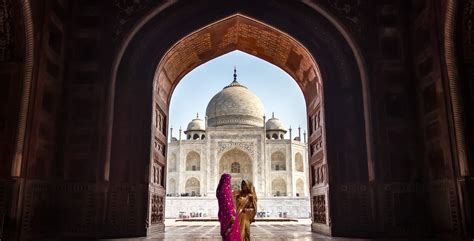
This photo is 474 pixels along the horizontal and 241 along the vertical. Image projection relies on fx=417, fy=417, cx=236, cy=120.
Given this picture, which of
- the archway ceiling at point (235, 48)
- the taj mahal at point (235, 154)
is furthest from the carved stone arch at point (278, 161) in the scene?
the archway ceiling at point (235, 48)

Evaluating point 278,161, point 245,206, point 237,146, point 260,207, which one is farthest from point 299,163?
point 245,206

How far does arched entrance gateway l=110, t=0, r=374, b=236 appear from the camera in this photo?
8.79 metres

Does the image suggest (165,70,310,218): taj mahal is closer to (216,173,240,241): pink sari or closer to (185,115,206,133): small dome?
(185,115,206,133): small dome

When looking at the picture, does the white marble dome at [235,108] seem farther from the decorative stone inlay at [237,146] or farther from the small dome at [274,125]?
the small dome at [274,125]

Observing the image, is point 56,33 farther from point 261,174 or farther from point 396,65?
point 261,174

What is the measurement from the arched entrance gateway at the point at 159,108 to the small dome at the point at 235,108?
28878 millimetres

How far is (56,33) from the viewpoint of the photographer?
8.55 m

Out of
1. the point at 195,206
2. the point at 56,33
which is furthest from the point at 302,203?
the point at 56,33

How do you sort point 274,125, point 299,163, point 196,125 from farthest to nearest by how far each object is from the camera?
point 274,125 < point 196,125 < point 299,163

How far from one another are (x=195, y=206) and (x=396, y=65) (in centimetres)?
2335

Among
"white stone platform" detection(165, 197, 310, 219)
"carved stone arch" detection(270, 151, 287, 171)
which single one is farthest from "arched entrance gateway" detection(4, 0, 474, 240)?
"carved stone arch" detection(270, 151, 287, 171)

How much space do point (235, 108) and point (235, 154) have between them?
14.6ft

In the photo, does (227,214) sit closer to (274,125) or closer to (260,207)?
(260,207)

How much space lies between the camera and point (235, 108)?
1550 inches
